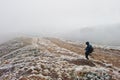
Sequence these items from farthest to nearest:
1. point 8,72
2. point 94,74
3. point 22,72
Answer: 1. point 8,72
2. point 22,72
3. point 94,74

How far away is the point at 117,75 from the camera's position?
177 ft

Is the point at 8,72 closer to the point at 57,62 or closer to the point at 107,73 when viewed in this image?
the point at 57,62

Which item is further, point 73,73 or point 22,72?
point 22,72

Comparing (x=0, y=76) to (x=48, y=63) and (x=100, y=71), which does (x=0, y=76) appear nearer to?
(x=48, y=63)

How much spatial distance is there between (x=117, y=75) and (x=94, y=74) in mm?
5057

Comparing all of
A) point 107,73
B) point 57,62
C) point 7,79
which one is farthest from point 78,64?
point 7,79

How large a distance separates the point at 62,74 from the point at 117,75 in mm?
11607

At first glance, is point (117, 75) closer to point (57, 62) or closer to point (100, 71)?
point (100, 71)

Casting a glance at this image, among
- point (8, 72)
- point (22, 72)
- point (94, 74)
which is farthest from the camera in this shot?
point (8, 72)

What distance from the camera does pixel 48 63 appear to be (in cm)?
6400

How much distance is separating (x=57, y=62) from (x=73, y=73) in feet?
35.6

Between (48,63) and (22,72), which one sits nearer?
(22,72)

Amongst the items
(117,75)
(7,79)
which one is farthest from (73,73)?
(7,79)

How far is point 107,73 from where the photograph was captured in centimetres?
5353
